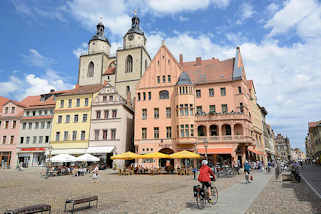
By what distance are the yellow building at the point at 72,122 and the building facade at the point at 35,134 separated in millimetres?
2057

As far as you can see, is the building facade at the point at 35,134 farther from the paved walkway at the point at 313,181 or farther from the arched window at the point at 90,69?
the paved walkway at the point at 313,181

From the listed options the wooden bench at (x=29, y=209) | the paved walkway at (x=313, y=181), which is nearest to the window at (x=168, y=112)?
the paved walkway at (x=313, y=181)

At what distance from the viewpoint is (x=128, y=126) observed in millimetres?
44062

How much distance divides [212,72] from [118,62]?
80.8 ft

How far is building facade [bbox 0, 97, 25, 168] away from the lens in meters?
46.4

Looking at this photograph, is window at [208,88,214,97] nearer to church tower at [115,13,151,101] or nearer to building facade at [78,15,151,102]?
building facade at [78,15,151,102]

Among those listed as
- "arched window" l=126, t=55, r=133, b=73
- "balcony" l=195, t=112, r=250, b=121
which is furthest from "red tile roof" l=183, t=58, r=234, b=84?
"arched window" l=126, t=55, r=133, b=73

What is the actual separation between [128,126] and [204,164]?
114 feet

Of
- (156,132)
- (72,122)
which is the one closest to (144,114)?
(156,132)

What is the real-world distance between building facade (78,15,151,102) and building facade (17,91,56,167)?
13.2 m

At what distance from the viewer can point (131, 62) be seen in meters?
55.5

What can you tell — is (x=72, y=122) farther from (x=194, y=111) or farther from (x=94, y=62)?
(x=194, y=111)

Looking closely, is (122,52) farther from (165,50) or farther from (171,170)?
(171,170)

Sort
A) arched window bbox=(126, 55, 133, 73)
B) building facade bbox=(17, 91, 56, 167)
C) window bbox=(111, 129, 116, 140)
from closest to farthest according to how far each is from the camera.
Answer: window bbox=(111, 129, 116, 140) < building facade bbox=(17, 91, 56, 167) < arched window bbox=(126, 55, 133, 73)
